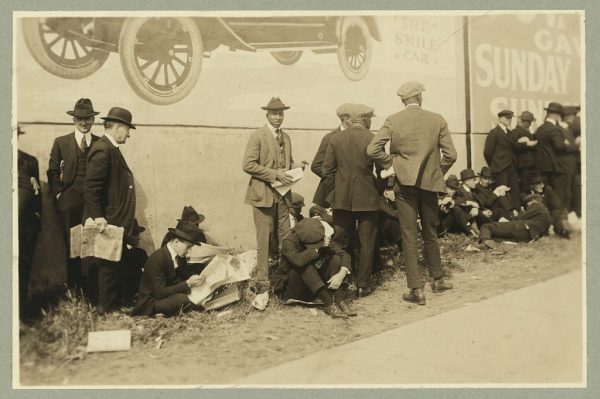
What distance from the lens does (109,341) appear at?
5.77m

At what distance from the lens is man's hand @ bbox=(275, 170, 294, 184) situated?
6852 mm

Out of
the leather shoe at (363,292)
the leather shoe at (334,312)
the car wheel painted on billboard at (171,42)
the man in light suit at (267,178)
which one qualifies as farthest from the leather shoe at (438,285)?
the car wheel painted on billboard at (171,42)

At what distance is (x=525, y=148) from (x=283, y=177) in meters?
4.00

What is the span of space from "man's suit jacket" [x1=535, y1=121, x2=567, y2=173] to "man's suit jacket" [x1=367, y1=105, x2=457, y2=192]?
112 inches

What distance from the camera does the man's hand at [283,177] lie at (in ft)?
22.5

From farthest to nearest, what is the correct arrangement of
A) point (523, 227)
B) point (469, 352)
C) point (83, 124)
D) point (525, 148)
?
point (525, 148)
point (523, 227)
point (83, 124)
point (469, 352)

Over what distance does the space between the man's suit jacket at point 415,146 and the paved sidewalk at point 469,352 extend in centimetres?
130

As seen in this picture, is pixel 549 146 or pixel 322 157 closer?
pixel 322 157

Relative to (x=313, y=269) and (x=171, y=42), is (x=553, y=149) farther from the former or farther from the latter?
(x=171, y=42)

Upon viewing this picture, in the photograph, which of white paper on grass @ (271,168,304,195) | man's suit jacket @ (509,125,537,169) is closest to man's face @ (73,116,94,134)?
white paper on grass @ (271,168,304,195)

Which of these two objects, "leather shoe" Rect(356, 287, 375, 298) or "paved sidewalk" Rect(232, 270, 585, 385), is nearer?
"paved sidewalk" Rect(232, 270, 585, 385)

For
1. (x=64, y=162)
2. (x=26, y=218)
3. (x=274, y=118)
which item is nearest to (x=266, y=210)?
(x=274, y=118)

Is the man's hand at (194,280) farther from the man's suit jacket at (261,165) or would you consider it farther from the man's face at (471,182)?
the man's face at (471,182)

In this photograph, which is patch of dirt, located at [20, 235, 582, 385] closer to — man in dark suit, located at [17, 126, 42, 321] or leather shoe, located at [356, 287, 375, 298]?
leather shoe, located at [356, 287, 375, 298]
